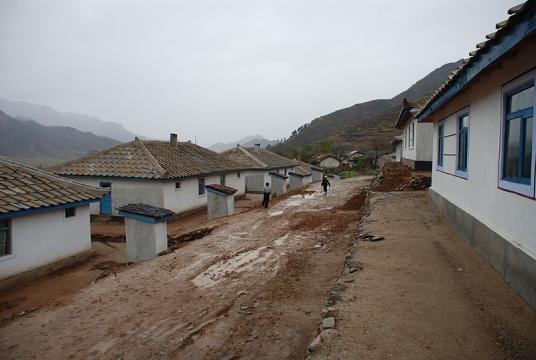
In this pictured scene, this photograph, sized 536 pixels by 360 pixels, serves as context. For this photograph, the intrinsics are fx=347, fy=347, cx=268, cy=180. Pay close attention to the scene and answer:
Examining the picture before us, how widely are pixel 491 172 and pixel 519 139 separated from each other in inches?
42.3

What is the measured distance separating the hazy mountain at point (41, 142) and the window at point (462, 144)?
261 ft

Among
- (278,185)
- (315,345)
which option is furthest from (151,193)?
(315,345)

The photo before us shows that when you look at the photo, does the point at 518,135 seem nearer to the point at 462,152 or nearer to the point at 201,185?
the point at 462,152

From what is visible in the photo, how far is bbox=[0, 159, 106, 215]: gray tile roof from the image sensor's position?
9.63 m

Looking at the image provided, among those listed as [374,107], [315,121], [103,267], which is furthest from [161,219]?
[374,107]

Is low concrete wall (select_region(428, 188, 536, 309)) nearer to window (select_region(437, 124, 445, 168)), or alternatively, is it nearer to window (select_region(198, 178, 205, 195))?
window (select_region(437, 124, 445, 168))

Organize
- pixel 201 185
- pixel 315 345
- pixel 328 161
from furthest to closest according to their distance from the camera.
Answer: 1. pixel 328 161
2. pixel 201 185
3. pixel 315 345

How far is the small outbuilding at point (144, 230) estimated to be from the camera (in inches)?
431

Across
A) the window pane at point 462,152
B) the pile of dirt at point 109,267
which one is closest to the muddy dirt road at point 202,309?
the pile of dirt at point 109,267

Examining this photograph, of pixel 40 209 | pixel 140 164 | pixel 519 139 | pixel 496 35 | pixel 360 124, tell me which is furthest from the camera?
pixel 360 124

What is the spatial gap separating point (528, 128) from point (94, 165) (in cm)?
2009

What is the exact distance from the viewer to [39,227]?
1034cm

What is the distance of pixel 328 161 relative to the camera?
52.8 meters

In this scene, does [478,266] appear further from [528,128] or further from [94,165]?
[94,165]
